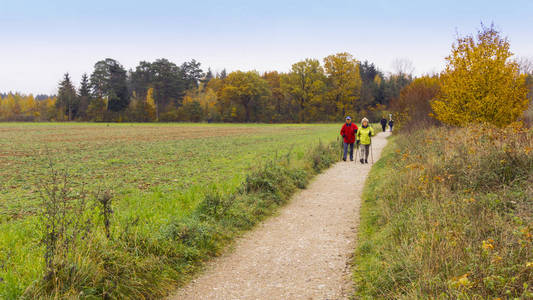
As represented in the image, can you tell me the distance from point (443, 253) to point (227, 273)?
10.4ft

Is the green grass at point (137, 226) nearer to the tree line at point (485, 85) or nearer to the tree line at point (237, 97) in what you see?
the tree line at point (485, 85)

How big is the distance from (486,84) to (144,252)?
18.9 metres

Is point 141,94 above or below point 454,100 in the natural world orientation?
above

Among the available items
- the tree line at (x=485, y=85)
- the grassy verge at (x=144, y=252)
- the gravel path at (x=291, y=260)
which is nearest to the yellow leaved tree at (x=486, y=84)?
the tree line at (x=485, y=85)

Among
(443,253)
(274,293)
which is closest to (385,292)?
(443,253)

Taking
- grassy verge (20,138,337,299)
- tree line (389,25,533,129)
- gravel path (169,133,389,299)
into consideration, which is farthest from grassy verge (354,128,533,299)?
tree line (389,25,533,129)

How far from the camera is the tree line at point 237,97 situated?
268 feet

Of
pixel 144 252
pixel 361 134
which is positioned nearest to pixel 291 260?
pixel 144 252

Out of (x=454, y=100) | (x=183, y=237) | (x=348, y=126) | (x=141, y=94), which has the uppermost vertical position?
(x=141, y=94)

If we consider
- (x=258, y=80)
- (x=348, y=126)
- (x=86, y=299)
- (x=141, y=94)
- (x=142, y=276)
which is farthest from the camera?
(x=141, y=94)

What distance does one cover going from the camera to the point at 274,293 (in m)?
4.71

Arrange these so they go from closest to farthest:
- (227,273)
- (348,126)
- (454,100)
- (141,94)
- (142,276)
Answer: (142,276), (227,273), (348,126), (454,100), (141,94)

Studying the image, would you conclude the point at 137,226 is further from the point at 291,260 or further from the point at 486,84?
the point at 486,84

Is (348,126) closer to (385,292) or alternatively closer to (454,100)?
(454,100)
